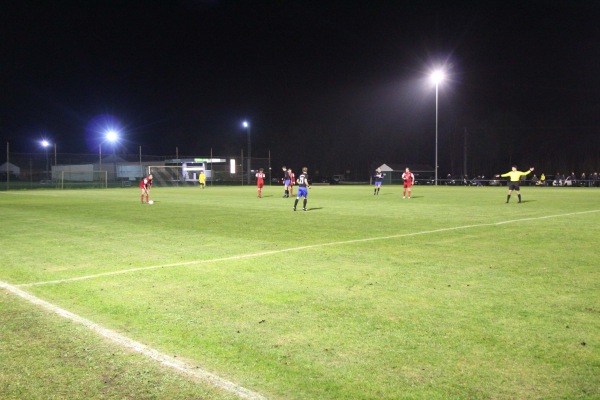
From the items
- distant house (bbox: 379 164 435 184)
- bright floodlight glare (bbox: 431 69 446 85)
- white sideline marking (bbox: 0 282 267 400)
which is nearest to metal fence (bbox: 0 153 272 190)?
distant house (bbox: 379 164 435 184)

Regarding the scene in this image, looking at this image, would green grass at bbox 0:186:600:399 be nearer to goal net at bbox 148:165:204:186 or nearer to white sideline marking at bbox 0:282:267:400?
white sideline marking at bbox 0:282:267:400

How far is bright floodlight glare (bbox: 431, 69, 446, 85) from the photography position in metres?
48.3

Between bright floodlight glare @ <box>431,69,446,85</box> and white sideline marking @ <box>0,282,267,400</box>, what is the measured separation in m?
47.3

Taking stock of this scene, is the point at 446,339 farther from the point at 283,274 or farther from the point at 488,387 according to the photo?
the point at 283,274

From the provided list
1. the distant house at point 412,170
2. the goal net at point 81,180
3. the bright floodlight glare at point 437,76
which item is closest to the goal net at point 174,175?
the goal net at point 81,180

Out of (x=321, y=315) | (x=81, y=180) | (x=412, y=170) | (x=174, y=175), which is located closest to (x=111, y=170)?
(x=81, y=180)

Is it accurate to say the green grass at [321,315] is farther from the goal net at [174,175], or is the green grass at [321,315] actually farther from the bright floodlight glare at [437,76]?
the goal net at [174,175]

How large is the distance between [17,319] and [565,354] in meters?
5.73

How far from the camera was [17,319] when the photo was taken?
5.58 meters

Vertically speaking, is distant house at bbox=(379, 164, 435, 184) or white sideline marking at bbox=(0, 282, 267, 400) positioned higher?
distant house at bbox=(379, 164, 435, 184)

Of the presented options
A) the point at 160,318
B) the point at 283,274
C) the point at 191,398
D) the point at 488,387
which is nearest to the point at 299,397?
the point at 191,398

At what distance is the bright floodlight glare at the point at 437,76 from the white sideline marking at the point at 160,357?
155 ft

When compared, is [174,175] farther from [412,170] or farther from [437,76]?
[412,170]

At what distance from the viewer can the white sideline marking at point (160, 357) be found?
3.78 m
